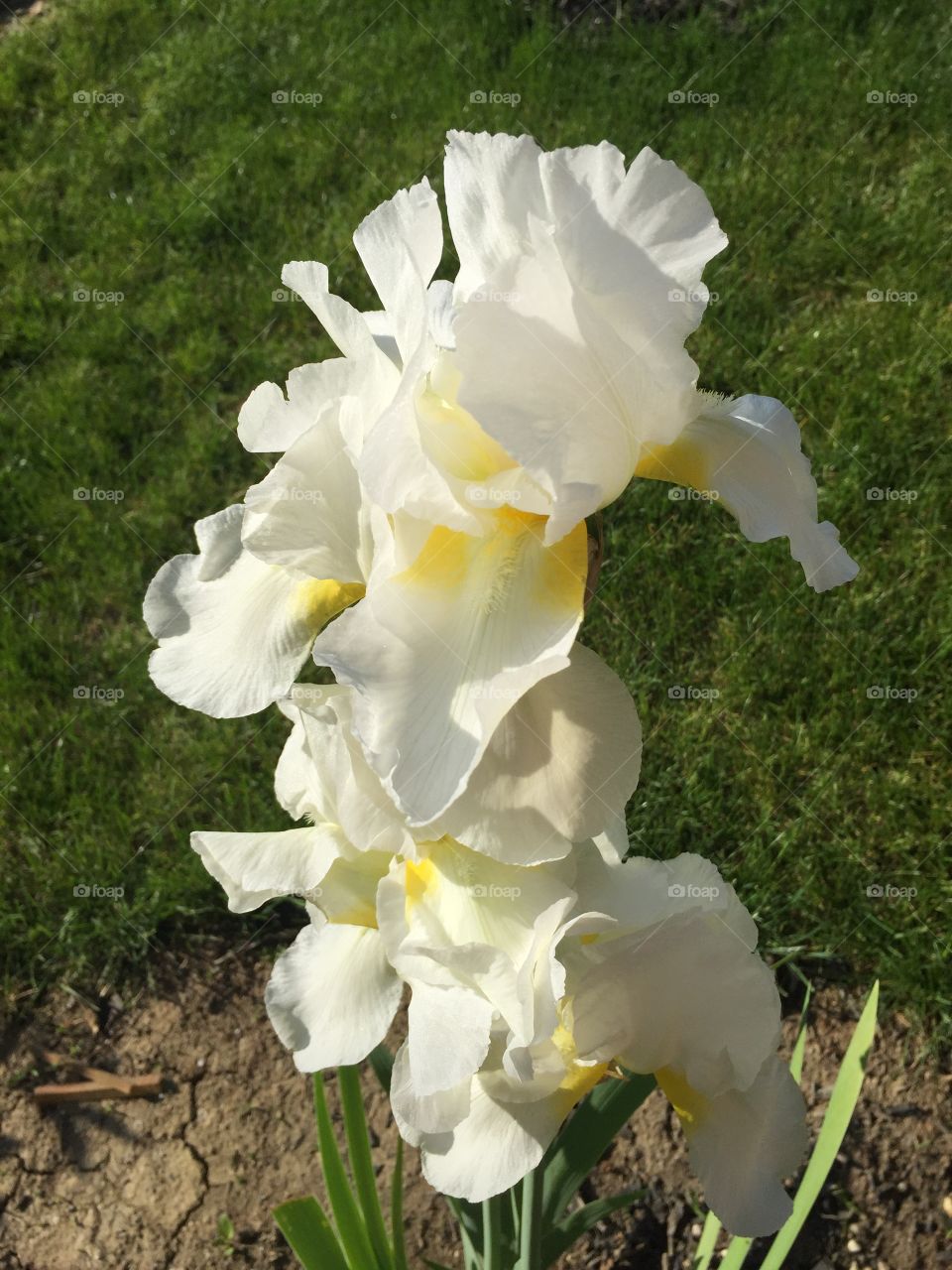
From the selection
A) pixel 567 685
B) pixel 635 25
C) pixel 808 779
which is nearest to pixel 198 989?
pixel 808 779

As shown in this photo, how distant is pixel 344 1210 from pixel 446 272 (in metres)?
2.82

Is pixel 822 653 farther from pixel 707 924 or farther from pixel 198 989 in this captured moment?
pixel 707 924

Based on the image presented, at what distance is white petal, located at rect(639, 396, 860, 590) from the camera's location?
3.47ft

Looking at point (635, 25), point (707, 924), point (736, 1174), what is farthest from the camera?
point (635, 25)

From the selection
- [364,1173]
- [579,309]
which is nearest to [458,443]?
[579,309]

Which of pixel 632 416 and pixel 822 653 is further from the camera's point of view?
pixel 822 653

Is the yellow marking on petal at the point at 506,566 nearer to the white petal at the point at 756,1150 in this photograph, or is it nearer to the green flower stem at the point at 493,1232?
the white petal at the point at 756,1150

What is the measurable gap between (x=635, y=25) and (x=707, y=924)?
4.32 metres

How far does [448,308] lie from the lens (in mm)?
1053
